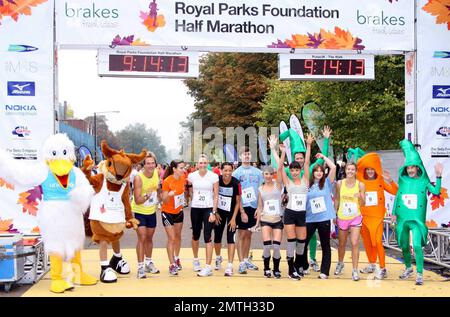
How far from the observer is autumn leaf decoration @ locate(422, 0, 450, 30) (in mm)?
9898

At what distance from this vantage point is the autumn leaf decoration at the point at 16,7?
9109 millimetres

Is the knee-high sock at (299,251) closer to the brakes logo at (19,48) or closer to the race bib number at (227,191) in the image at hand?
the race bib number at (227,191)

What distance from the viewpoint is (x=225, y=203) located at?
8.58 meters

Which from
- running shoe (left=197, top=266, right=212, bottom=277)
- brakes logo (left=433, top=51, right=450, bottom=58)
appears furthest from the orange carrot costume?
brakes logo (left=433, top=51, right=450, bottom=58)

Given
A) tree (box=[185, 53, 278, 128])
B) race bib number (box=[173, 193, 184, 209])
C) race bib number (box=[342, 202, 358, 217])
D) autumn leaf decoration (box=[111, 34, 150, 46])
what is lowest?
race bib number (box=[342, 202, 358, 217])

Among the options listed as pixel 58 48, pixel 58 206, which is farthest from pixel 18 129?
pixel 58 206

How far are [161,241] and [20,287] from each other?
17.0 feet

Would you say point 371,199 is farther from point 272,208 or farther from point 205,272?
A: point 205,272

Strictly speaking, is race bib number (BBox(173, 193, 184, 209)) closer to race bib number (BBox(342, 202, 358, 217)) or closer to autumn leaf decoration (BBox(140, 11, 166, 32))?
race bib number (BBox(342, 202, 358, 217))

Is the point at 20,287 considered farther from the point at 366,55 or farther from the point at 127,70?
the point at 366,55

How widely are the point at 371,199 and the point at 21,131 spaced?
5660 millimetres

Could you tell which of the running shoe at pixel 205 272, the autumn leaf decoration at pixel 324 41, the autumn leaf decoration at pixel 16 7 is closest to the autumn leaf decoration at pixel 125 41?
the autumn leaf decoration at pixel 16 7

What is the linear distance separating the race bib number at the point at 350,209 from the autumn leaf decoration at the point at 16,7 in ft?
19.3

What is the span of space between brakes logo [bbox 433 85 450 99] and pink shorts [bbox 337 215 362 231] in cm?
320
